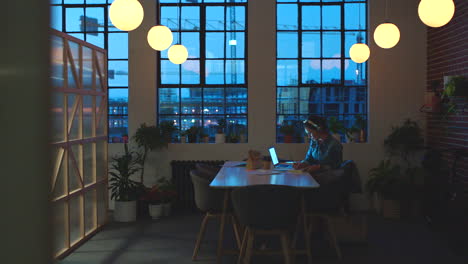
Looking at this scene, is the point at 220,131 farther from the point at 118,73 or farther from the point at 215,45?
the point at 118,73

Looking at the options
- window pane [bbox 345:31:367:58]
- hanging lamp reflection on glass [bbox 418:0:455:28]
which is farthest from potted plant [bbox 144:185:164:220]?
hanging lamp reflection on glass [bbox 418:0:455:28]

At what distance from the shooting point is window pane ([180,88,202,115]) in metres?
8.94

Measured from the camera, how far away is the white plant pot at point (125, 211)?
25.2 ft

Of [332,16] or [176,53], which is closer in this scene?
[176,53]

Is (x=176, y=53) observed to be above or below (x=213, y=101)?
above

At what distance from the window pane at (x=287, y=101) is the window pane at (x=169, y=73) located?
5.79ft

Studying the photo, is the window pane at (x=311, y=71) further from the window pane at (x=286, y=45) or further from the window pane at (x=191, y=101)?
the window pane at (x=191, y=101)

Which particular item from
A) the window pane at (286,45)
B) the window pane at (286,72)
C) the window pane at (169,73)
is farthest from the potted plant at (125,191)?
the window pane at (286,45)

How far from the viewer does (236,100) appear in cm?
888

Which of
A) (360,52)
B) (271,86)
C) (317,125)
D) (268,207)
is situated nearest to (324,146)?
(317,125)

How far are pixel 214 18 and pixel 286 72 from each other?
1.54m

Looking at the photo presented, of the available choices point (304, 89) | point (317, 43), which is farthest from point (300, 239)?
point (317, 43)

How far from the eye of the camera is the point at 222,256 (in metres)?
5.70

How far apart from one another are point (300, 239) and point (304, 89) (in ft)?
10.6
